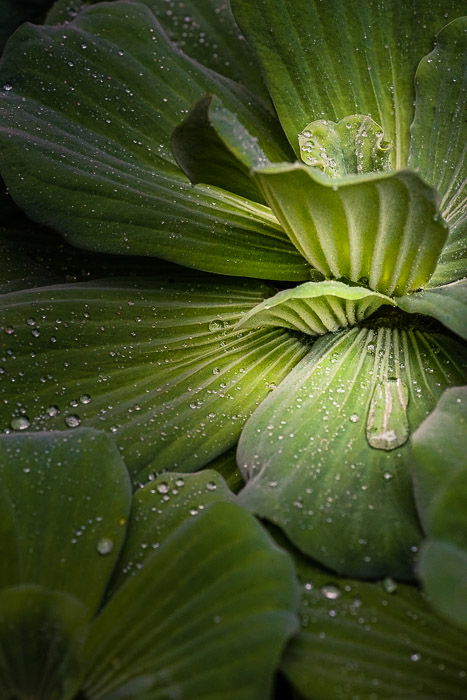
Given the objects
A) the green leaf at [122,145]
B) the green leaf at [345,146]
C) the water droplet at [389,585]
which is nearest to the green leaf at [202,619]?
the water droplet at [389,585]

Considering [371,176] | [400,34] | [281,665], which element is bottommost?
[281,665]

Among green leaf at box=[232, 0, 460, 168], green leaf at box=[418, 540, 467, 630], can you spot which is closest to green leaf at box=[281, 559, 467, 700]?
green leaf at box=[418, 540, 467, 630]

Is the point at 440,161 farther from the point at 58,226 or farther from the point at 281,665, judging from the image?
the point at 281,665

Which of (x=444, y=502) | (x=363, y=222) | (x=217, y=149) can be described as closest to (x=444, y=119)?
(x=363, y=222)

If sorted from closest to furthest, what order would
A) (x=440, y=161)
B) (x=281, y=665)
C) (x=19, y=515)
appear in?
(x=281, y=665)
(x=19, y=515)
(x=440, y=161)

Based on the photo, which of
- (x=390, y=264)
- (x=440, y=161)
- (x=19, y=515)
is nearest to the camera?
(x=19, y=515)

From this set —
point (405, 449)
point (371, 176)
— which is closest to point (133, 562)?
point (405, 449)

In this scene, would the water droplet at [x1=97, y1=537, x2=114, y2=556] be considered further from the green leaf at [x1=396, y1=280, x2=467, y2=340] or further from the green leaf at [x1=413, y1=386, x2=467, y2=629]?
the green leaf at [x1=396, y1=280, x2=467, y2=340]
